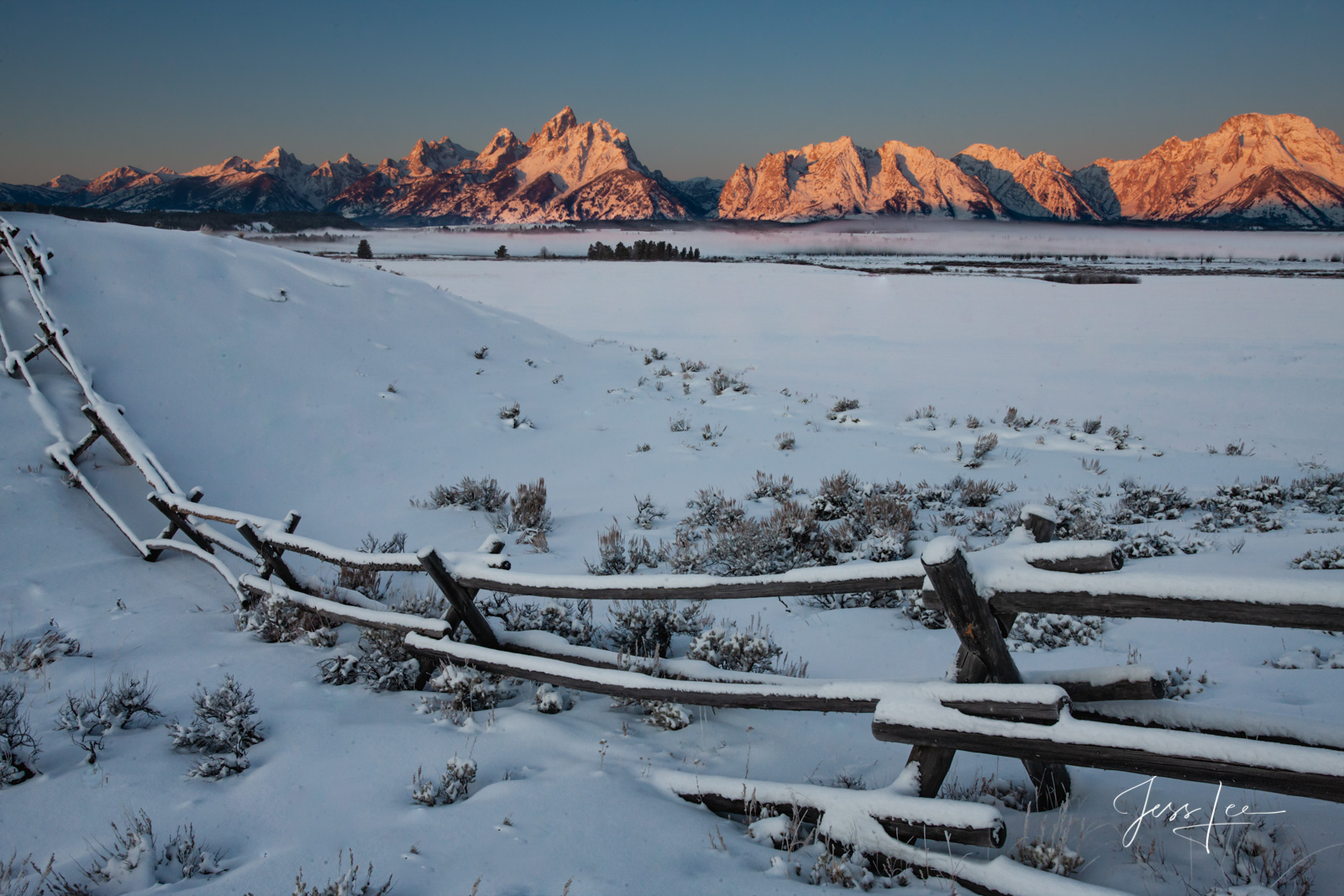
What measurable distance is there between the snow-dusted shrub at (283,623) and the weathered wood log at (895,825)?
302 centimetres

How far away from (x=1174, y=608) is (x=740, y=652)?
2.62 m

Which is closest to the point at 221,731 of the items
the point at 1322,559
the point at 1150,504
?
the point at 1322,559

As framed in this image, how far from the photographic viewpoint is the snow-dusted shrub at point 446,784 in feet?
9.45

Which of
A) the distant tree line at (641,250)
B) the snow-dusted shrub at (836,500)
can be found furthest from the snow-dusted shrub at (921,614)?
the distant tree line at (641,250)

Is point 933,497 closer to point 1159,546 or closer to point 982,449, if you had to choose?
point 1159,546

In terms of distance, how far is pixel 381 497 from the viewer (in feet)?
27.2

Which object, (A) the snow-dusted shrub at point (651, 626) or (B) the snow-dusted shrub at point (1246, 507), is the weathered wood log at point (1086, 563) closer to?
(A) the snow-dusted shrub at point (651, 626)

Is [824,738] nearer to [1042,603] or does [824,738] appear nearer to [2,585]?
[1042,603]

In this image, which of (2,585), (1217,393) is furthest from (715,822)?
(1217,393)

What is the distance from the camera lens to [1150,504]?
8094 millimetres

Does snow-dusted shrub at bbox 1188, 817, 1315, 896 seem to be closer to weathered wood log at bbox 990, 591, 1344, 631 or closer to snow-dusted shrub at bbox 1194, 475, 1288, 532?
weathered wood log at bbox 990, 591, 1344, 631

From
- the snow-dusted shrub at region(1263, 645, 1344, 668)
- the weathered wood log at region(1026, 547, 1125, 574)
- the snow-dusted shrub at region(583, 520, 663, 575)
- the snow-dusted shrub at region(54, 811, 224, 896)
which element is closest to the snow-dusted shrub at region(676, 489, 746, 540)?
the snow-dusted shrub at region(583, 520, 663, 575)

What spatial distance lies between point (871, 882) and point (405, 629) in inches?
121
